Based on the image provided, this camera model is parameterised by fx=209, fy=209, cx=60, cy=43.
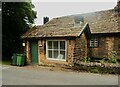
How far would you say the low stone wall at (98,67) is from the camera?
15406mm

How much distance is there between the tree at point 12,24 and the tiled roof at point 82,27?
5421mm

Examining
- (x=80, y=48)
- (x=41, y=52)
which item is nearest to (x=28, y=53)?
(x=41, y=52)

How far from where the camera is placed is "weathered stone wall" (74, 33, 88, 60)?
18.6m

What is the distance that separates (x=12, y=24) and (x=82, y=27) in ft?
43.0

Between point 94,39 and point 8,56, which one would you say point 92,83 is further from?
point 8,56

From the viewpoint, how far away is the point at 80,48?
19.2 m

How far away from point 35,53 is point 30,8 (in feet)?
37.4

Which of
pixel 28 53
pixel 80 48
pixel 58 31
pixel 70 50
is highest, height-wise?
pixel 58 31

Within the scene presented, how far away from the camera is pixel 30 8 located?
31031 millimetres

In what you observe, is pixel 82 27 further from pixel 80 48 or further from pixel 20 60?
pixel 20 60

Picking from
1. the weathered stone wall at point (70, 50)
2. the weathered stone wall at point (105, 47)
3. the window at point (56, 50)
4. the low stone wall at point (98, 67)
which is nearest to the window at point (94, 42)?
the weathered stone wall at point (105, 47)

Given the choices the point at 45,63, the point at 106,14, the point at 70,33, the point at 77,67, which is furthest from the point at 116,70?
the point at 106,14

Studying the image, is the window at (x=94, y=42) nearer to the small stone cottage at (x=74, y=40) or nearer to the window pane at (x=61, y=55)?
the small stone cottage at (x=74, y=40)

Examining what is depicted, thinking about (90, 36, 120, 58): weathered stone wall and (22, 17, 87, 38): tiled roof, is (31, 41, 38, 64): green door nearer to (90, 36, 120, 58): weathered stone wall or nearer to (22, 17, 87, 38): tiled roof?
(22, 17, 87, 38): tiled roof
